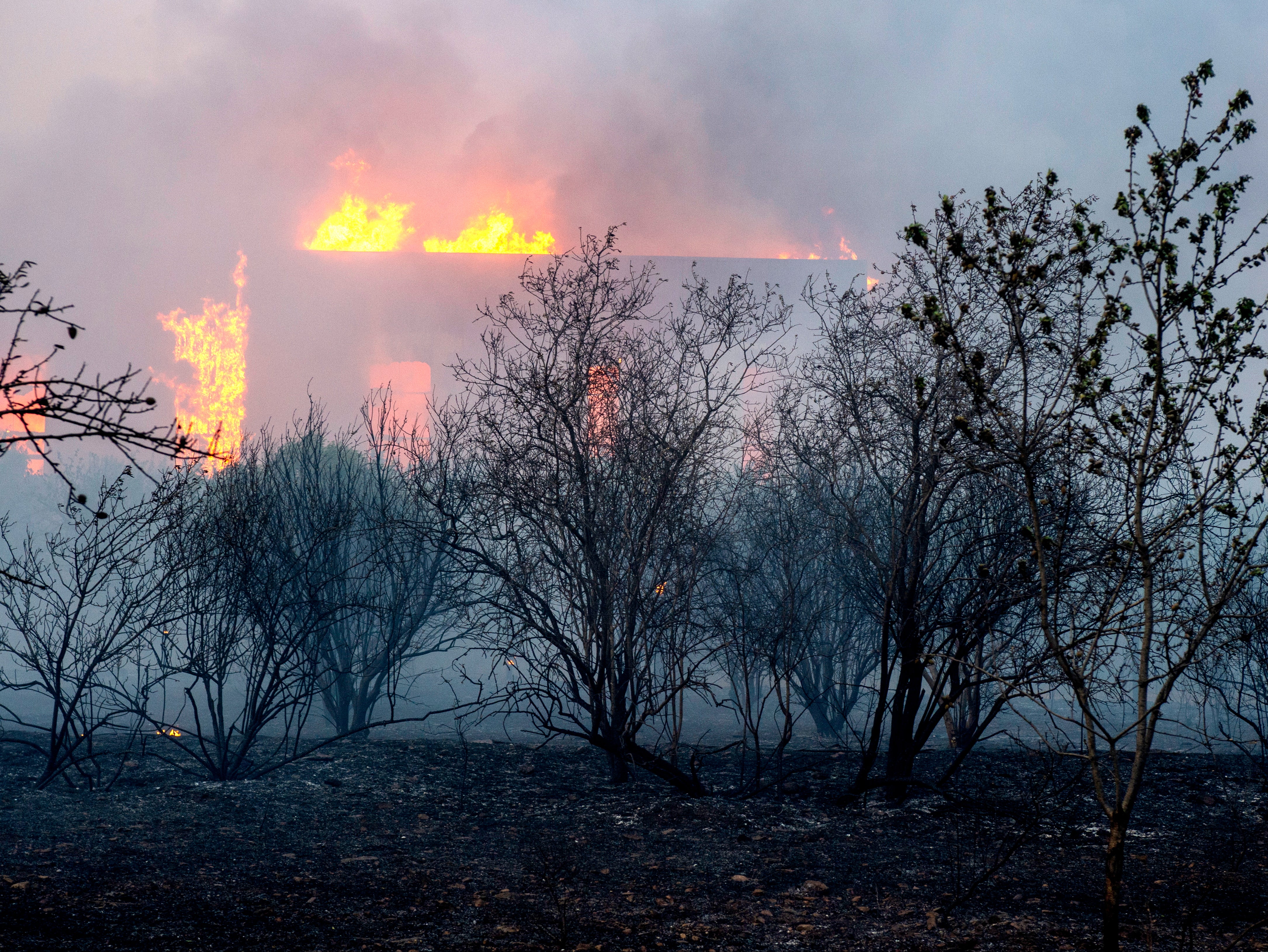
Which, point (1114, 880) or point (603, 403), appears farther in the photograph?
point (603, 403)

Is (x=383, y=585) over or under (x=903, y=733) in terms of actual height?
over

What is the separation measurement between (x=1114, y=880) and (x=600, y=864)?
3.83 m

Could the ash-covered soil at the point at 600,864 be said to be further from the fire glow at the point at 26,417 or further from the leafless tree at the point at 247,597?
the fire glow at the point at 26,417

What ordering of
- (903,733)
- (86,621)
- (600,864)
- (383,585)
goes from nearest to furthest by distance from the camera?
1. (600,864)
2. (903,733)
3. (86,621)
4. (383,585)

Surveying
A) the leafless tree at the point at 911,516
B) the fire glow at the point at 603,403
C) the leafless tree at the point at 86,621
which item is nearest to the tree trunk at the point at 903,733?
the leafless tree at the point at 911,516

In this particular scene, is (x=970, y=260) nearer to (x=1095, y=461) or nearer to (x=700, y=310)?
(x=1095, y=461)

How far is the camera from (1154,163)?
4.01 metres

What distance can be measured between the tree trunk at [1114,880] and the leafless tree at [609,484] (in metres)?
4.63

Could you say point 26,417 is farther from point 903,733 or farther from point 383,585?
point 383,585

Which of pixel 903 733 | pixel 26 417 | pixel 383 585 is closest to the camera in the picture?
pixel 26 417

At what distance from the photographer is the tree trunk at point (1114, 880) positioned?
3.91 meters

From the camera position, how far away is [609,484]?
891 cm

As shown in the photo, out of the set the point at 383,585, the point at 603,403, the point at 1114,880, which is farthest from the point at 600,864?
the point at 383,585

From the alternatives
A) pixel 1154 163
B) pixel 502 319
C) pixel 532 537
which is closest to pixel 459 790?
pixel 532 537
